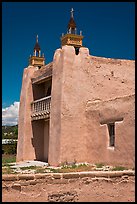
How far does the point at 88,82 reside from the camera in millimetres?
16641

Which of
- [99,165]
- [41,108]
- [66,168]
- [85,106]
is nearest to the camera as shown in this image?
[66,168]

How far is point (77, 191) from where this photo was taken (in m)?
10.1

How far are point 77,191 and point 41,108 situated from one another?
941cm

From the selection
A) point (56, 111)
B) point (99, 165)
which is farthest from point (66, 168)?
point (56, 111)

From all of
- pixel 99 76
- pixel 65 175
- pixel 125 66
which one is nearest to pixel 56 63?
pixel 99 76

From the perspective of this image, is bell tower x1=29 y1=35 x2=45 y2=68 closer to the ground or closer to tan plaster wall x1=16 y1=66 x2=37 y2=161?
tan plaster wall x1=16 y1=66 x2=37 y2=161

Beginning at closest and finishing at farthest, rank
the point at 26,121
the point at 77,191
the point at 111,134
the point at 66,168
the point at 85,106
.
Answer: the point at 77,191, the point at 66,168, the point at 111,134, the point at 85,106, the point at 26,121

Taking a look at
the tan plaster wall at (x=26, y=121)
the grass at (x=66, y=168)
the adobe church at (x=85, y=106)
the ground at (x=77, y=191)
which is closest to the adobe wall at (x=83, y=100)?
the adobe church at (x=85, y=106)

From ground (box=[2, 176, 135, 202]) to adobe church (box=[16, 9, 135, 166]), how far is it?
9.58ft

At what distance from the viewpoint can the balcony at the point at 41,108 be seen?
1808cm

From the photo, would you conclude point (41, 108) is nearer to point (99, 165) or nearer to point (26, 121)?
point (26, 121)

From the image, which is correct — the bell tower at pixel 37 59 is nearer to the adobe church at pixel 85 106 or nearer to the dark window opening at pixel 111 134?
the adobe church at pixel 85 106

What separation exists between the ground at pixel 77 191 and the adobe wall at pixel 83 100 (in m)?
3.59

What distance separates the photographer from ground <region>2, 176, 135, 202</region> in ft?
31.7
